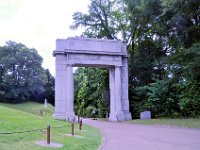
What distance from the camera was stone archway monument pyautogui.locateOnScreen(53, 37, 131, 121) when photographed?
3353cm

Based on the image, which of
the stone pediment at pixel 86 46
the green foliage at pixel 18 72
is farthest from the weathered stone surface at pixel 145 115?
the green foliage at pixel 18 72

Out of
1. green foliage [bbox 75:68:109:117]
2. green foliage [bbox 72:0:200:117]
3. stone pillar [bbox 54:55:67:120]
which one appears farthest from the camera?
green foliage [bbox 75:68:109:117]

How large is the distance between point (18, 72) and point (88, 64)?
115ft

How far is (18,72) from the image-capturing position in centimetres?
6681

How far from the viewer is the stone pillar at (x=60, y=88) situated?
109 feet

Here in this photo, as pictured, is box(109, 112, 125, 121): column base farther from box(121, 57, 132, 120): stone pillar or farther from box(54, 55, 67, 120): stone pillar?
box(54, 55, 67, 120): stone pillar

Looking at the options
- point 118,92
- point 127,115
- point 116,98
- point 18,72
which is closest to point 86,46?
point 118,92

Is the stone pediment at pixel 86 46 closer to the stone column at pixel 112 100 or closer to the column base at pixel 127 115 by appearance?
the stone column at pixel 112 100

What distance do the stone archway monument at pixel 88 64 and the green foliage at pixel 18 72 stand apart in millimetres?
32372

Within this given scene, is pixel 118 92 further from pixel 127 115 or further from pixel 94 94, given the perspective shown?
pixel 94 94

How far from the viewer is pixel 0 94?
6294 centimetres

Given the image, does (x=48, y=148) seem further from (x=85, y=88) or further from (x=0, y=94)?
(x=0, y=94)

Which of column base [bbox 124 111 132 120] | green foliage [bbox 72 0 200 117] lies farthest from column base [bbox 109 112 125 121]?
green foliage [bbox 72 0 200 117]

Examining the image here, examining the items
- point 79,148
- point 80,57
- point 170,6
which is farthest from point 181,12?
point 79,148
